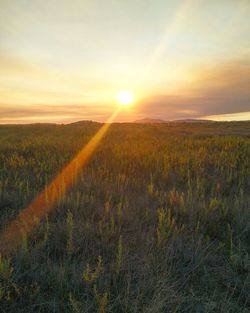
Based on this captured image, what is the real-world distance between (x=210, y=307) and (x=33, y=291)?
5.25 feet

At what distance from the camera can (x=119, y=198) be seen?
16.4 feet

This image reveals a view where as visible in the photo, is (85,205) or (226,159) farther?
(226,159)

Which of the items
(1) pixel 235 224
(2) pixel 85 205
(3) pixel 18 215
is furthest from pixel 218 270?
(3) pixel 18 215

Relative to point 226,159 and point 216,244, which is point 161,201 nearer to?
point 216,244

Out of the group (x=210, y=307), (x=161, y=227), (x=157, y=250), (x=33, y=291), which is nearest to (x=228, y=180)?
(x=161, y=227)

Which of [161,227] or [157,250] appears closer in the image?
[157,250]

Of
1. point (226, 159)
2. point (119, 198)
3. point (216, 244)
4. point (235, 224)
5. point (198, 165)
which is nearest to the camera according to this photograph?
point (216, 244)

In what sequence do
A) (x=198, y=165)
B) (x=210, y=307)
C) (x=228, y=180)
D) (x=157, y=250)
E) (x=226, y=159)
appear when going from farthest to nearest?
(x=226, y=159) < (x=198, y=165) < (x=228, y=180) < (x=157, y=250) < (x=210, y=307)

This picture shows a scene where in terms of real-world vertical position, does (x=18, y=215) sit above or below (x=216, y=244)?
above

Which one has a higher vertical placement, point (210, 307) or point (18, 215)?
point (18, 215)

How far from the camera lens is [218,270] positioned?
302cm

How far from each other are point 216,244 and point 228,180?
9.74 feet

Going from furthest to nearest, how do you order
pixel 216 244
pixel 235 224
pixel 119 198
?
pixel 119 198, pixel 235 224, pixel 216 244

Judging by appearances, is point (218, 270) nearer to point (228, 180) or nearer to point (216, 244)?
point (216, 244)
